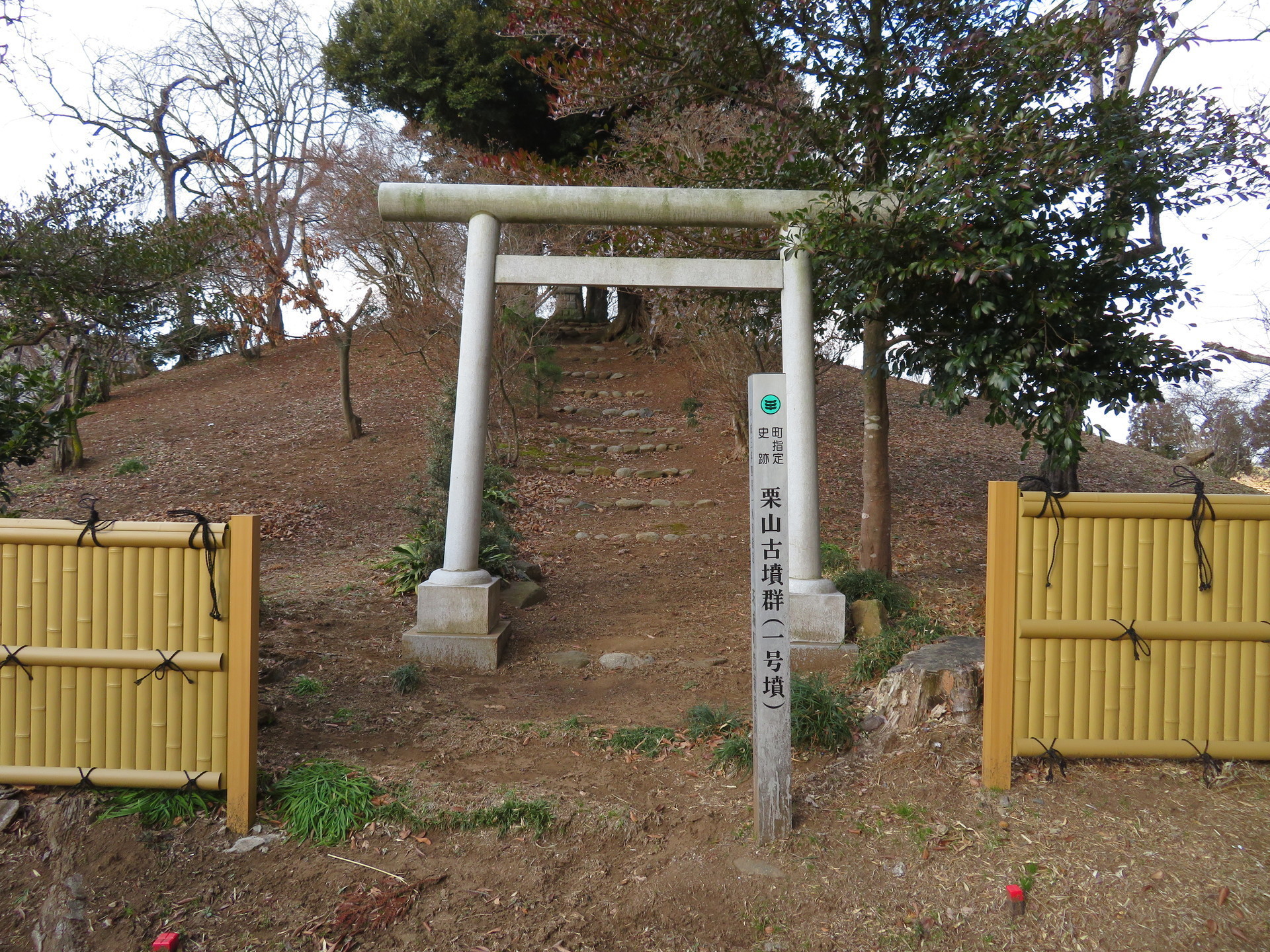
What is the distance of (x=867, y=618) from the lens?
19.1ft

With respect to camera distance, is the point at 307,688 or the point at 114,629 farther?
the point at 307,688

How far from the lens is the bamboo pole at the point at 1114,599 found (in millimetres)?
3322

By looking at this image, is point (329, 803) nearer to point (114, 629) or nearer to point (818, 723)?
point (114, 629)

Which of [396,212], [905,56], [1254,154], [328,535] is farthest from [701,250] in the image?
[328,535]

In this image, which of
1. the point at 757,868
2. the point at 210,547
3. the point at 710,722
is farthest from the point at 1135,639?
the point at 210,547

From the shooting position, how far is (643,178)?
12.0 meters

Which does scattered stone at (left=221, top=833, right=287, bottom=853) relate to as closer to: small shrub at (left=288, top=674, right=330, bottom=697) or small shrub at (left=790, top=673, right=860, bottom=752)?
small shrub at (left=288, top=674, right=330, bottom=697)

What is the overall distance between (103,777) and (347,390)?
1063cm

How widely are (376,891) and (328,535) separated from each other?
23.9 feet

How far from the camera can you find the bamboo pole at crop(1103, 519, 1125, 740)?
332 cm

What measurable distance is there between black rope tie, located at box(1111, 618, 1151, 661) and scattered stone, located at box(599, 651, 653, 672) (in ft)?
10.6

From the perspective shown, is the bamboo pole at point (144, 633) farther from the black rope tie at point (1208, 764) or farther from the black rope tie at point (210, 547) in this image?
the black rope tie at point (1208, 764)

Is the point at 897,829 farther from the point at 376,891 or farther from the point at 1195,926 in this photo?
the point at 376,891

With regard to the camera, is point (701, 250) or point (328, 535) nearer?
point (701, 250)
